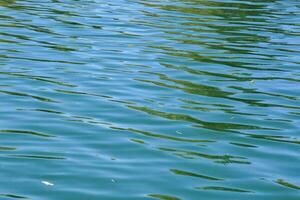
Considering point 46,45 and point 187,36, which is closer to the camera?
point 46,45

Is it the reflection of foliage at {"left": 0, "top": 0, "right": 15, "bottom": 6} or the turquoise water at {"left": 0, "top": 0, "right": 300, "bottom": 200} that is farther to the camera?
the reflection of foliage at {"left": 0, "top": 0, "right": 15, "bottom": 6}

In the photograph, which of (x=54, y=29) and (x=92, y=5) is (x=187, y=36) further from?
(x=92, y=5)

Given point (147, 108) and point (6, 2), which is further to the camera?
point (6, 2)

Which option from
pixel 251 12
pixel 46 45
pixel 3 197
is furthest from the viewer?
pixel 251 12

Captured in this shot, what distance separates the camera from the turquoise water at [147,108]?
6.51 metres

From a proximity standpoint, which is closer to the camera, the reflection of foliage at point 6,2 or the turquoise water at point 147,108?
the turquoise water at point 147,108

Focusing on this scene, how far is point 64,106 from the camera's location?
348 inches

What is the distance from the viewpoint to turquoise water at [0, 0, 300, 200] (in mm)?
6508

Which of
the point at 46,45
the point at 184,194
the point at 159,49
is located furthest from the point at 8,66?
the point at 184,194

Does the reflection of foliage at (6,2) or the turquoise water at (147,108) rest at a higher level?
the turquoise water at (147,108)

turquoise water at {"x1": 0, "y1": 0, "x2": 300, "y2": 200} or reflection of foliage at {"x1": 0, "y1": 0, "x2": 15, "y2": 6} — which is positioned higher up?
turquoise water at {"x1": 0, "y1": 0, "x2": 300, "y2": 200}

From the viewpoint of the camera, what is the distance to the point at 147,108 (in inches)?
352

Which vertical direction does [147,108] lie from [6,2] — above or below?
above

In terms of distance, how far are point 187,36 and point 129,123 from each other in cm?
604
